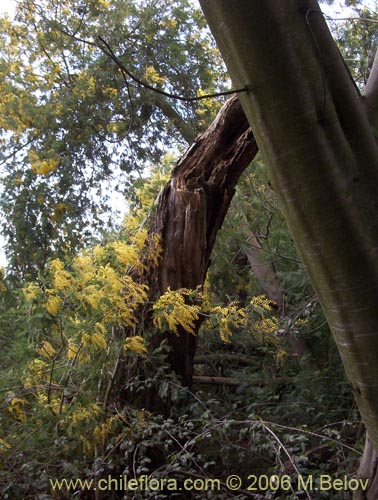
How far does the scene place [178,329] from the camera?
3707 millimetres

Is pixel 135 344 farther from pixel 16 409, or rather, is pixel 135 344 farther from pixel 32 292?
pixel 16 409

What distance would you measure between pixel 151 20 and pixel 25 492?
22.0ft

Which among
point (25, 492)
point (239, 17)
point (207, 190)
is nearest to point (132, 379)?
point (25, 492)

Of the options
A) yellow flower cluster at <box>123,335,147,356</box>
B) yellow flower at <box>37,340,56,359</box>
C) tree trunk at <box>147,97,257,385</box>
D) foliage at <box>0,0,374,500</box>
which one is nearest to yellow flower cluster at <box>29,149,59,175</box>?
foliage at <box>0,0,374,500</box>

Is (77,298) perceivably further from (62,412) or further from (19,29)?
(19,29)

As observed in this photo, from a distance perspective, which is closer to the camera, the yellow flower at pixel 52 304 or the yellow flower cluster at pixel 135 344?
the yellow flower at pixel 52 304

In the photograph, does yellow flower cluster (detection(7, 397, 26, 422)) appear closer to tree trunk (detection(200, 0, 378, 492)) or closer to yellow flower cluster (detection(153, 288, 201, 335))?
yellow flower cluster (detection(153, 288, 201, 335))

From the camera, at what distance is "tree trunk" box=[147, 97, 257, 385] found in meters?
3.73

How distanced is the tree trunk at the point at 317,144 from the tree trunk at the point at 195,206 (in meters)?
2.21

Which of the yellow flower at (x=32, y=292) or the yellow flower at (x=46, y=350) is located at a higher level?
the yellow flower at (x=32, y=292)

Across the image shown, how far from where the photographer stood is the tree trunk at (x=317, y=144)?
149 centimetres

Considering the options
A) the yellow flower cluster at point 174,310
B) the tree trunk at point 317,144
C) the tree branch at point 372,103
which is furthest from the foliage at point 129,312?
the tree branch at point 372,103

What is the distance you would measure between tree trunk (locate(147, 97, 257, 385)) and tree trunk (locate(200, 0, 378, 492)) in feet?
7.23

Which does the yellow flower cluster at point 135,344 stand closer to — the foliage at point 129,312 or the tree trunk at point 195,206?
the foliage at point 129,312
